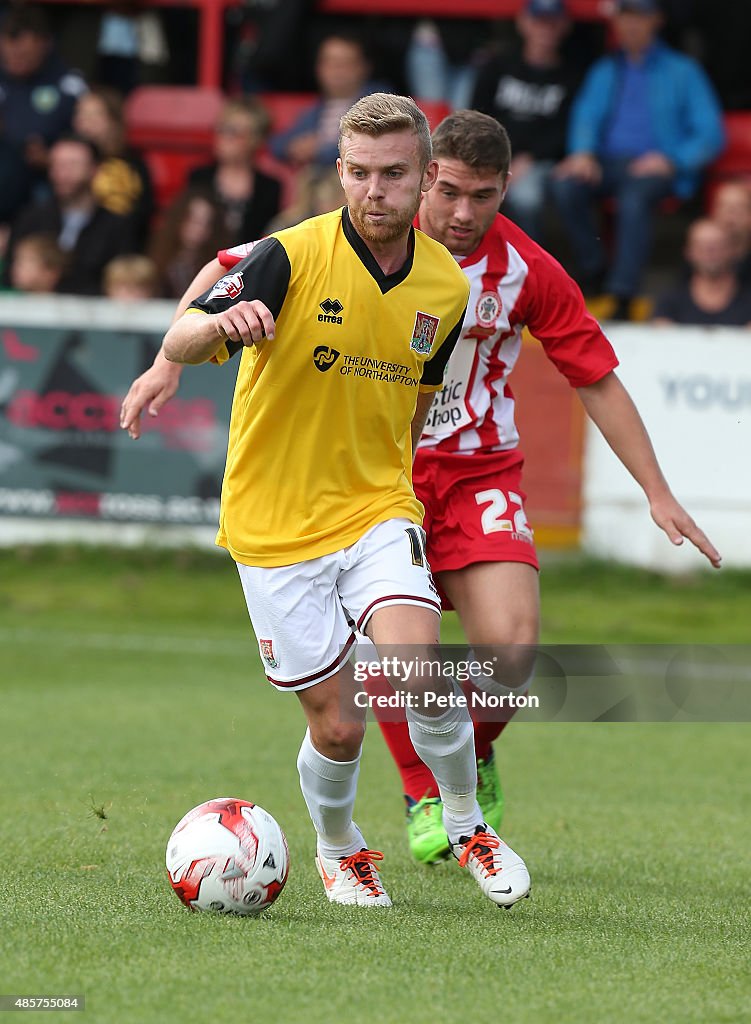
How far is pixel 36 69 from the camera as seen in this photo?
1447cm

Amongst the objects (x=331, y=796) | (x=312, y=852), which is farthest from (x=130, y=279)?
(x=331, y=796)

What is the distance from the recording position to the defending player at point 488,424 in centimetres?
548

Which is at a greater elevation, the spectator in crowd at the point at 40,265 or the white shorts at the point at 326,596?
the white shorts at the point at 326,596

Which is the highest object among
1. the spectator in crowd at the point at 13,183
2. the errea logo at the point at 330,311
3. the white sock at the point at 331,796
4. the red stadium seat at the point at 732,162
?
the errea logo at the point at 330,311

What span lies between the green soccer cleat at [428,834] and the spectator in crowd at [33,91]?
9.86 meters

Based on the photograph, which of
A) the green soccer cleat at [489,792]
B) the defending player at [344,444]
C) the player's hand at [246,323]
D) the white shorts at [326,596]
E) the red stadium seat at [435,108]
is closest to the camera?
the player's hand at [246,323]

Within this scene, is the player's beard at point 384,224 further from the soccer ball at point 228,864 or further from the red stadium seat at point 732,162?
the red stadium seat at point 732,162

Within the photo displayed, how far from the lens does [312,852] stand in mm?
5738

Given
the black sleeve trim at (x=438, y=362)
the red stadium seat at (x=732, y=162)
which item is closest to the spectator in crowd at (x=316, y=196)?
the red stadium seat at (x=732, y=162)

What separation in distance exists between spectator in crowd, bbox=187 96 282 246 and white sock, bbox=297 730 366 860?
8679mm

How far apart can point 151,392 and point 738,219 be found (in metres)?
8.45

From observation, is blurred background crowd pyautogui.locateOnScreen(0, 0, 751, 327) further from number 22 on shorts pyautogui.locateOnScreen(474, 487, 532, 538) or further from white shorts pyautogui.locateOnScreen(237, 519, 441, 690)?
white shorts pyautogui.locateOnScreen(237, 519, 441, 690)

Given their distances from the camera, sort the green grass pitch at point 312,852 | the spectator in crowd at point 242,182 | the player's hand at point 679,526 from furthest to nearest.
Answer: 1. the spectator in crowd at point 242,182
2. the player's hand at point 679,526
3. the green grass pitch at point 312,852

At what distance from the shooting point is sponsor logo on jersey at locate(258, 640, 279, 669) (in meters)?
4.76
